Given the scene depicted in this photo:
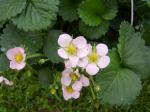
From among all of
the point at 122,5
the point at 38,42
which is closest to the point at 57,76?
the point at 38,42

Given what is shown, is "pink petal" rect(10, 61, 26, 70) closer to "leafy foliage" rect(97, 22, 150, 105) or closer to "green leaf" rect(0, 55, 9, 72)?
"green leaf" rect(0, 55, 9, 72)

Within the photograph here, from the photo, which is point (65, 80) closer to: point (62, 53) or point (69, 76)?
point (69, 76)

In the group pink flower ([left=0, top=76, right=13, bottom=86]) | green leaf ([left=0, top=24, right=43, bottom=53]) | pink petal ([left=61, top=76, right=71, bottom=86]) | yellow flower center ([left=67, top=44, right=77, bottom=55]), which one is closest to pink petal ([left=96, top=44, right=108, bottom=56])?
yellow flower center ([left=67, top=44, right=77, bottom=55])

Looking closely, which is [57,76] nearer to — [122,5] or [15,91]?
[15,91]

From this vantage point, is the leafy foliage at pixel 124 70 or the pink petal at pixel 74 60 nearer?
the pink petal at pixel 74 60

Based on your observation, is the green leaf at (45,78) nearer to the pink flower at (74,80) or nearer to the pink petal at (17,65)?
the pink flower at (74,80)

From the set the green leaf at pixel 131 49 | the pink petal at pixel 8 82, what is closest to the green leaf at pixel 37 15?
the green leaf at pixel 131 49
